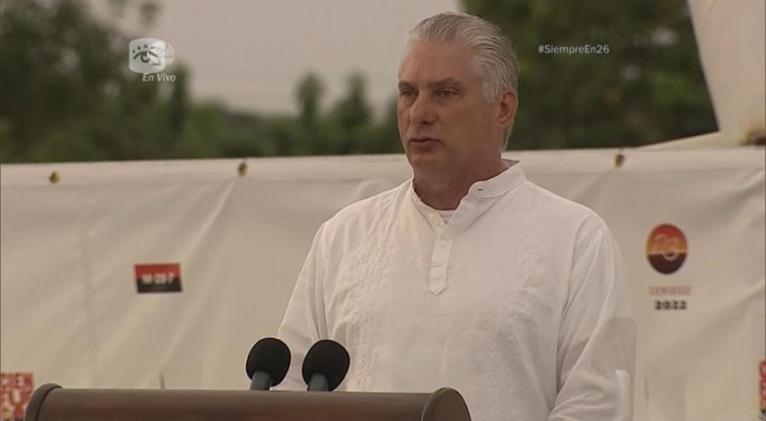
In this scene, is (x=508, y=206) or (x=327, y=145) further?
(x=327, y=145)

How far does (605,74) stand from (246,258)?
3.32ft

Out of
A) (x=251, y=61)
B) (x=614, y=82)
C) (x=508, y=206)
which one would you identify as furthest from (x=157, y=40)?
(x=508, y=206)

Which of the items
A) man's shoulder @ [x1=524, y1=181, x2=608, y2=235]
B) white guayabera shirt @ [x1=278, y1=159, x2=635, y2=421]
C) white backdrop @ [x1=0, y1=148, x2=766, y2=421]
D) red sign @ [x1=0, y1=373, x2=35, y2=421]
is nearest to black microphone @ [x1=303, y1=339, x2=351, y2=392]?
white guayabera shirt @ [x1=278, y1=159, x2=635, y2=421]

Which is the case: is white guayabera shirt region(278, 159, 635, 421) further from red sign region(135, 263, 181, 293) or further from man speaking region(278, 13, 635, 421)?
red sign region(135, 263, 181, 293)

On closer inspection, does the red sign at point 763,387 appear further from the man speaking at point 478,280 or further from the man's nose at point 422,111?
the man's nose at point 422,111

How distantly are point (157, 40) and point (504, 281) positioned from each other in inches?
63.7

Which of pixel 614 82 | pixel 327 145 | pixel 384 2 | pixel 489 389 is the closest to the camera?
pixel 489 389

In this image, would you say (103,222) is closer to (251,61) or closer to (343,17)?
(251,61)

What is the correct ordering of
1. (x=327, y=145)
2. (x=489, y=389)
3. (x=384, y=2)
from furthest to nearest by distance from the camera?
(x=327, y=145) < (x=384, y=2) < (x=489, y=389)

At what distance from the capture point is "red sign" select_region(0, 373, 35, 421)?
11.4 feet

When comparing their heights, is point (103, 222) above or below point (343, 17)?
below

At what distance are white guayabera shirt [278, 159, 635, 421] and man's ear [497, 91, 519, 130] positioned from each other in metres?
0.08

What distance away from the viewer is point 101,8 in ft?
12.7

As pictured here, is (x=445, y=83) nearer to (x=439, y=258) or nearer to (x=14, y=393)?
(x=439, y=258)
